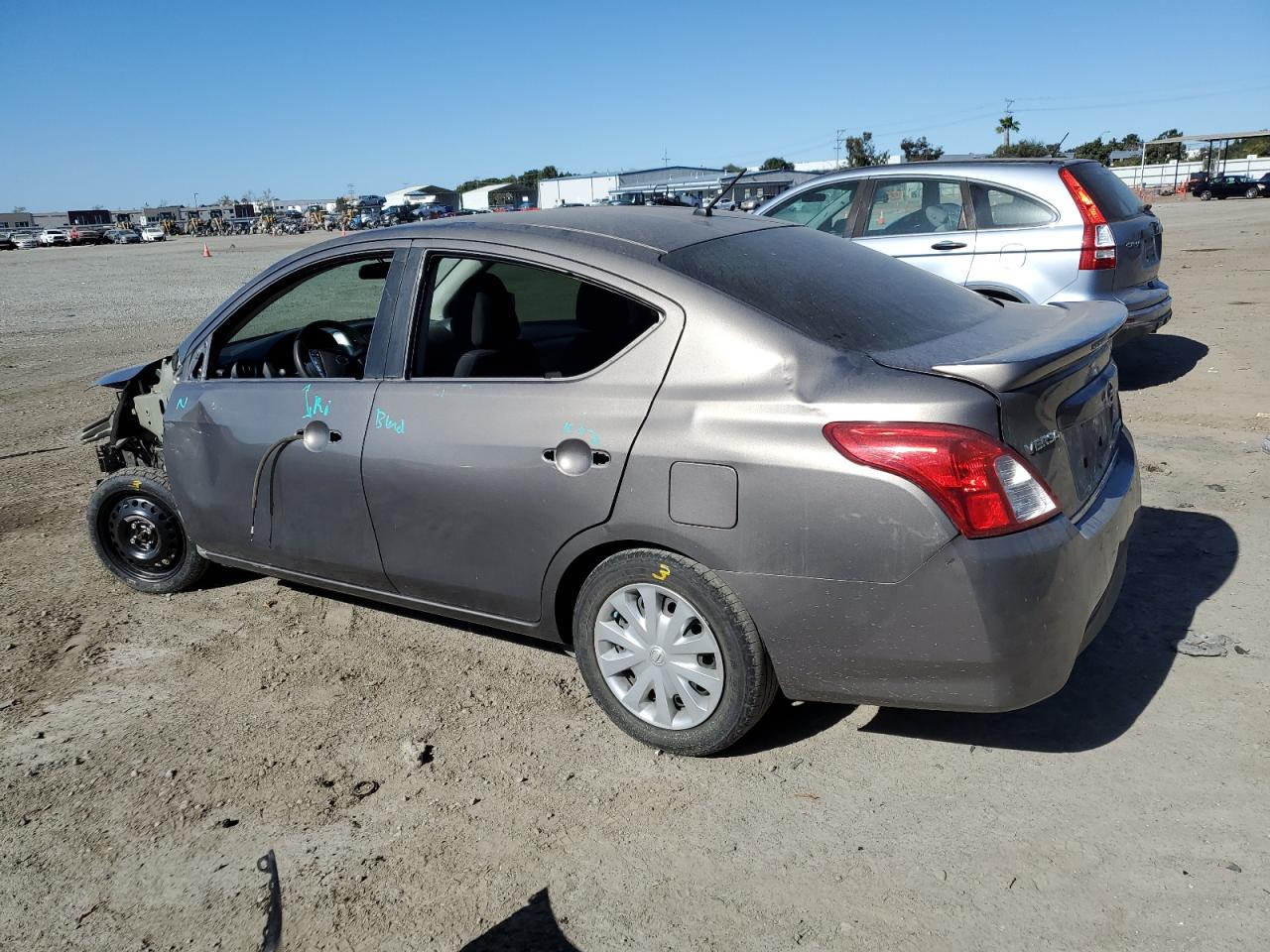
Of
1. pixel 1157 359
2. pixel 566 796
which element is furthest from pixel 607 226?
pixel 1157 359

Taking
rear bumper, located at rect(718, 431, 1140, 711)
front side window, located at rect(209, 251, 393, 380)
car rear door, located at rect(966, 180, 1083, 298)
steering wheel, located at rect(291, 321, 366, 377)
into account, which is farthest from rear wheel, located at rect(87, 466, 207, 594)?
car rear door, located at rect(966, 180, 1083, 298)

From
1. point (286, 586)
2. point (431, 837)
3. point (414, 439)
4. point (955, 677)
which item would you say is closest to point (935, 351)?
point (955, 677)

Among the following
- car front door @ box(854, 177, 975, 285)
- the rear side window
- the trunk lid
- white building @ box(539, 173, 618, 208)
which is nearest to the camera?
the trunk lid

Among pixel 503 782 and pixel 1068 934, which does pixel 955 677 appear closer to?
pixel 1068 934

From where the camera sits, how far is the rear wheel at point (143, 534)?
4.75m

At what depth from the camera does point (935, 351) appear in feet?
Answer: 9.99

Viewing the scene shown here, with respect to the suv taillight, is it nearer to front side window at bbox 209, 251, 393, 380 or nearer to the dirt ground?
the dirt ground

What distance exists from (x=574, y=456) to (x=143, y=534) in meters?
2.80

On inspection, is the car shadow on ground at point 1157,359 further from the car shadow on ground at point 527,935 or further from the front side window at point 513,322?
the car shadow on ground at point 527,935

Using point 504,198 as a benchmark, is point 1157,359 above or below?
below

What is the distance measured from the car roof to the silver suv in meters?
4.30

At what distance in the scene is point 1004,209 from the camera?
7.73m

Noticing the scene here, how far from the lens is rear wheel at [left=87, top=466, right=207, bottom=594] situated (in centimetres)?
475

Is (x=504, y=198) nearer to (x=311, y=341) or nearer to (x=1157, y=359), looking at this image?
(x=1157, y=359)
